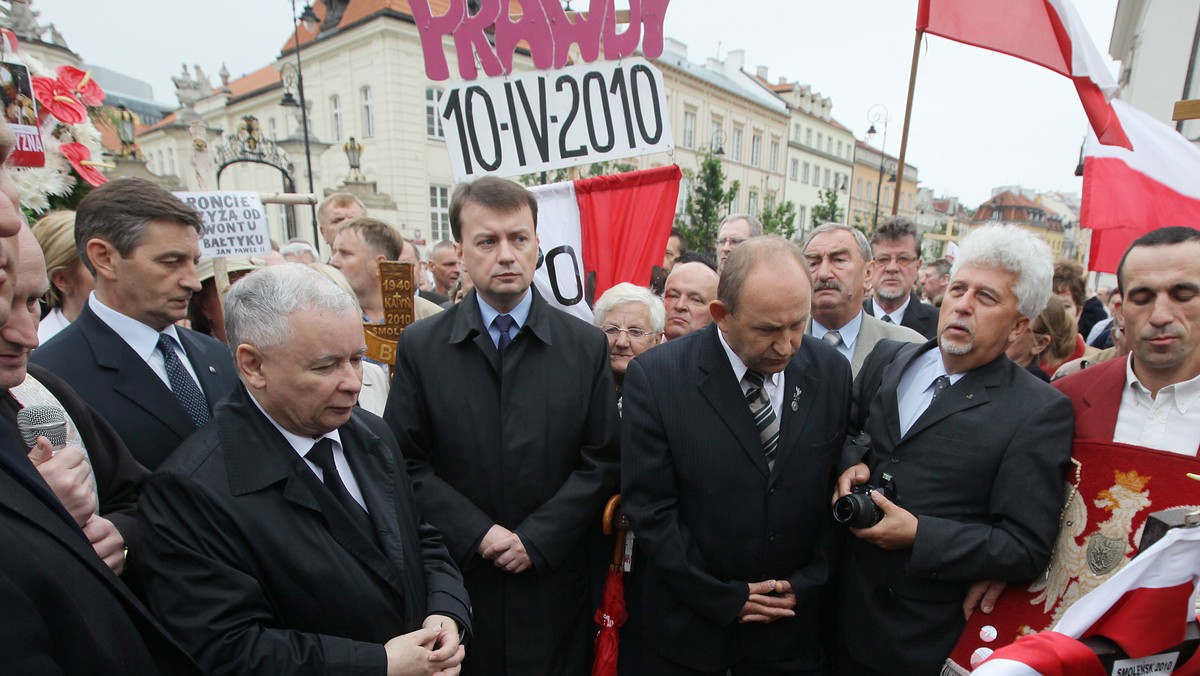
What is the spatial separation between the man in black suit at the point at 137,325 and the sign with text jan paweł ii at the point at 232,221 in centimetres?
177

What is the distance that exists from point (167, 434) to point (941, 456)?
2.67 m

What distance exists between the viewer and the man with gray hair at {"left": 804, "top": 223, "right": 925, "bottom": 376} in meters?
3.40

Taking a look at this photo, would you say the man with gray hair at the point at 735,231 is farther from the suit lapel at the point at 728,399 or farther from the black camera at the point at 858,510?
the black camera at the point at 858,510

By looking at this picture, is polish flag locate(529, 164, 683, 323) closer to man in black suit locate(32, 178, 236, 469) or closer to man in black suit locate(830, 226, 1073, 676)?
man in black suit locate(32, 178, 236, 469)

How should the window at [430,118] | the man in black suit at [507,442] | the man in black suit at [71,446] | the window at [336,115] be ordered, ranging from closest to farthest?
1. the man in black suit at [71,446]
2. the man in black suit at [507,442]
3. the window at [430,118]
4. the window at [336,115]

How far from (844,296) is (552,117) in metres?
1.99

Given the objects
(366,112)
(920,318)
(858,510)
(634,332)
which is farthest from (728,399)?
(366,112)

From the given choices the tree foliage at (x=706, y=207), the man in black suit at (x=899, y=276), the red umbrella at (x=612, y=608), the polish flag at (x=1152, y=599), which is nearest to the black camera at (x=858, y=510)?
the polish flag at (x=1152, y=599)

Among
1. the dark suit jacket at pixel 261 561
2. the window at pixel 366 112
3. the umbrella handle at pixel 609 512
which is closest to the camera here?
the dark suit jacket at pixel 261 561

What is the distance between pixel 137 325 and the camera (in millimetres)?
2186

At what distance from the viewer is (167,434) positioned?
208cm

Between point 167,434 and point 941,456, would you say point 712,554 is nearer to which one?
point 941,456

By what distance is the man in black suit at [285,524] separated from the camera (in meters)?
1.48

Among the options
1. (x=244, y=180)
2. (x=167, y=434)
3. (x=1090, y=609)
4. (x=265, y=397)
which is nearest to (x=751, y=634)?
(x=1090, y=609)
